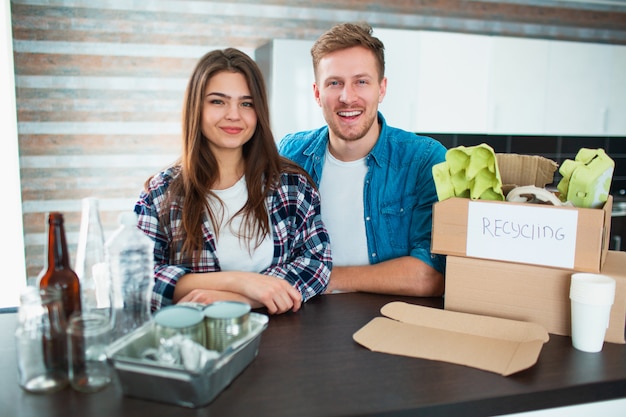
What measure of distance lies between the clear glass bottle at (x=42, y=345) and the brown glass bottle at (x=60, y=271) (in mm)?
27

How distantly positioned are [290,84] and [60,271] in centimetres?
234

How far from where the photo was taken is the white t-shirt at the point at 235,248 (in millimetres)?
1504

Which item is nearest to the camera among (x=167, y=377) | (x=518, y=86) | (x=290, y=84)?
(x=167, y=377)

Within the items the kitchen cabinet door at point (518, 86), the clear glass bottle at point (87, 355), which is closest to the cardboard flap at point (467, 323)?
the clear glass bottle at point (87, 355)

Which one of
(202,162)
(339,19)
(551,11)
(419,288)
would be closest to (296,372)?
(419,288)

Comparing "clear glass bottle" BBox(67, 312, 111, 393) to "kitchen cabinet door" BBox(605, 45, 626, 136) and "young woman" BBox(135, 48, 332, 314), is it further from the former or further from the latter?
"kitchen cabinet door" BBox(605, 45, 626, 136)

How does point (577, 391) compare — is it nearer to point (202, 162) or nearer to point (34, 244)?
point (202, 162)

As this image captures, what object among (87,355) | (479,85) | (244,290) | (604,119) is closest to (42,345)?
(87,355)

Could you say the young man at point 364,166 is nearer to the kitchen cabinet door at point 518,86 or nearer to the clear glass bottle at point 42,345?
the clear glass bottle at point 42,345

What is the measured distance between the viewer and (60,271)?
95 centimetres

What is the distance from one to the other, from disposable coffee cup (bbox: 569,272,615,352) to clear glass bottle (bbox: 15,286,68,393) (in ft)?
3.28

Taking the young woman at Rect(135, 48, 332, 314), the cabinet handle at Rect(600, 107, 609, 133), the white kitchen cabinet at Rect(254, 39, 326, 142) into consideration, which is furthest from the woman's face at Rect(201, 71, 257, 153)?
the cabinet handle at Rect(600, 107, 609, 133)

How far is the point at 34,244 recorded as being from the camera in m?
3.26

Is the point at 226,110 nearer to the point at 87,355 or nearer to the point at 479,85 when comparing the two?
the point at 87,355
